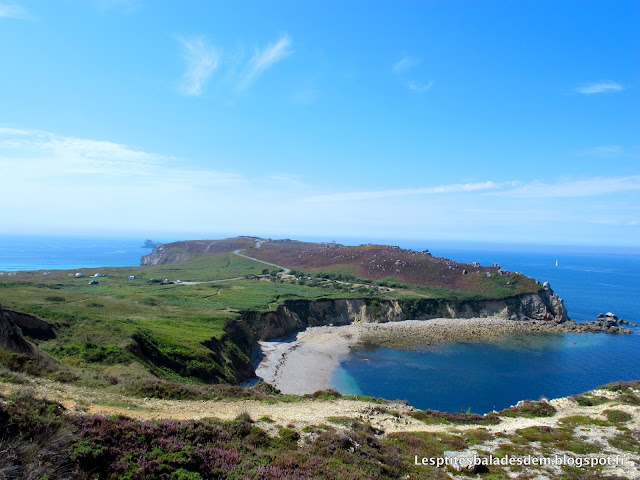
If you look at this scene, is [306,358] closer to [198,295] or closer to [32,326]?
[198,295]

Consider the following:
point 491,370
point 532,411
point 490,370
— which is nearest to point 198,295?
point 490,370

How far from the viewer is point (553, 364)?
5628 centimetres

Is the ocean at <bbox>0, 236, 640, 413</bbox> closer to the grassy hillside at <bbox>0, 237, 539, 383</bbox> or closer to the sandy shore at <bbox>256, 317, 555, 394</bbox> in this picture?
the sandy shore at <bbox>256, 317, 555, 394</bbox>

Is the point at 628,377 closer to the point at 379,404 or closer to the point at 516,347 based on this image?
the point at 516,347

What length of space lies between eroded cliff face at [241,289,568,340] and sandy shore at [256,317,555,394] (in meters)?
2.54

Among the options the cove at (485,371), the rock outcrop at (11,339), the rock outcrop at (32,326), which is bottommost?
the cove at (485,371)

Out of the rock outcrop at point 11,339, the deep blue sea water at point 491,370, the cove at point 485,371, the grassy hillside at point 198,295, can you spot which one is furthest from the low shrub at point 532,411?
the rock outcrop at point 11,339

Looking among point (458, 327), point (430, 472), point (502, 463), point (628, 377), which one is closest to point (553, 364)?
point (628, 377)

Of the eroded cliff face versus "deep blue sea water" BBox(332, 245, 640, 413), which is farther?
the eroded cliff face

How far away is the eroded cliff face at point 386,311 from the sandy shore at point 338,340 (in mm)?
2539

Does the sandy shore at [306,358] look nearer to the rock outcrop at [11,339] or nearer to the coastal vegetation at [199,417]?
the coastal vegetation at [199,417]

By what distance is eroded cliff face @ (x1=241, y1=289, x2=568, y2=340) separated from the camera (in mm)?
66250

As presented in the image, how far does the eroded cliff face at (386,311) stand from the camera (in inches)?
2608

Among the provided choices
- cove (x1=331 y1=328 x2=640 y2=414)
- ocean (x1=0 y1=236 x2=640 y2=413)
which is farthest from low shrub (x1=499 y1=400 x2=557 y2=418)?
ocean (x1=0 y1=236 x2=640 y2=413)
